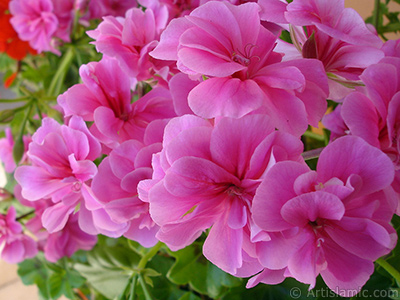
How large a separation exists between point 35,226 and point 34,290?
498 mm

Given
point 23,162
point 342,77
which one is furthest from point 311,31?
point 23,162

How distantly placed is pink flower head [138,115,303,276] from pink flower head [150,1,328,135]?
11mm

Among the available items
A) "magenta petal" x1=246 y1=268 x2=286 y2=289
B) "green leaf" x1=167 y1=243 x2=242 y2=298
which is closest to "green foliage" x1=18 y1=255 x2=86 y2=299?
"green leaf" x1=167 y1=243 x2=242 y2=298

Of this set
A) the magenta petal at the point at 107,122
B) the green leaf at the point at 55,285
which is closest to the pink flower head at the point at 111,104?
the magenta petal at the point at 107,122

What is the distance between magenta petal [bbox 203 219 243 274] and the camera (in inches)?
8.0

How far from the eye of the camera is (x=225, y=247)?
0.21 meters

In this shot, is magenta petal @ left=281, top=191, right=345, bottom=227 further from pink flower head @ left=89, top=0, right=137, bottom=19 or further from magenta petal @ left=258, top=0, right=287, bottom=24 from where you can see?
pink flower head @ left=89, top=0, right=137, bottom=19

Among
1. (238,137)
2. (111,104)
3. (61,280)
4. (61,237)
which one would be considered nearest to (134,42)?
(111,104)

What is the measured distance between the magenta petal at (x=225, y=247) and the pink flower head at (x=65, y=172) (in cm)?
10

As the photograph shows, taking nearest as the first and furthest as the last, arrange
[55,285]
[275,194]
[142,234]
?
[275,194] → [142,234] → [55,285]

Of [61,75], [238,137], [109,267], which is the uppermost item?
[238,137]

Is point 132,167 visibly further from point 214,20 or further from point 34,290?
point 34,290

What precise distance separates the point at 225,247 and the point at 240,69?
0.09 meters

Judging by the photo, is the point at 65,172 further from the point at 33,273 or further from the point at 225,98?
the point at 33,273
